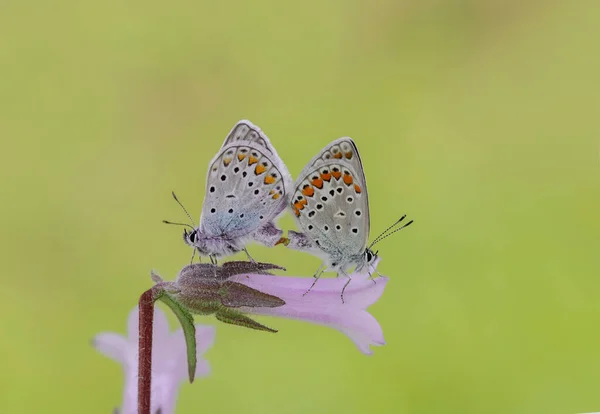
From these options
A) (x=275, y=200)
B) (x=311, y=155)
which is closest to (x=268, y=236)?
(x=275, y=200)

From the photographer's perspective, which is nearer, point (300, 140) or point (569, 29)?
point (300, 140)

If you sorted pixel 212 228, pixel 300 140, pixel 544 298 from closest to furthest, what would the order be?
pixel 212 228 < pixel 544 298 < pixel 300 140

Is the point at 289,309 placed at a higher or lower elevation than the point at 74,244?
higher

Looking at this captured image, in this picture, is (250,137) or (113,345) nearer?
(250,137)

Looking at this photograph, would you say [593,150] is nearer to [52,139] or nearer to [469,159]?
[469,159]

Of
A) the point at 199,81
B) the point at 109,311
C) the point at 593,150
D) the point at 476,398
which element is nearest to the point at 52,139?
the point at 199,81

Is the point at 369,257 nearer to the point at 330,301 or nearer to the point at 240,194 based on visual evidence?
the point at 330,301

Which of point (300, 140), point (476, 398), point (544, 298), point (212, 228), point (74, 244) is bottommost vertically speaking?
point (476, 398)

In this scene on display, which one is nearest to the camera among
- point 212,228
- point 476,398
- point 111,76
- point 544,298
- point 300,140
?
point 212,228
